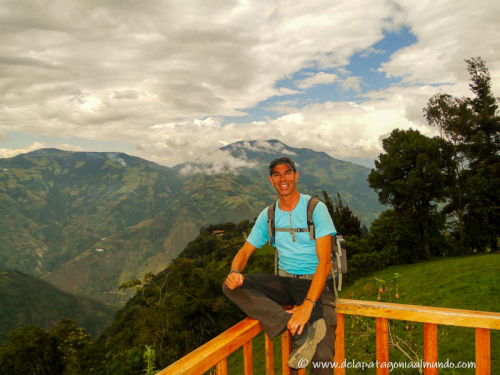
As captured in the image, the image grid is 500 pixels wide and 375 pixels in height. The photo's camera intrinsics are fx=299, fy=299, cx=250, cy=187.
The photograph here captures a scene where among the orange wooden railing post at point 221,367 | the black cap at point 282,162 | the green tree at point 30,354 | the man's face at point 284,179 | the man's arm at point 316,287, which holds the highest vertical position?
the black cap at point 282,162

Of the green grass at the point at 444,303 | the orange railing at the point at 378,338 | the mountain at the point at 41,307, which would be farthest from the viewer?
the mountain at the point at 41,307

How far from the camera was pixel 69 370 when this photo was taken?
22766mm

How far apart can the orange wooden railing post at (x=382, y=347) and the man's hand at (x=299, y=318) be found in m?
0.75

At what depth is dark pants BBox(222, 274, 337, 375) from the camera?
2.54 metres

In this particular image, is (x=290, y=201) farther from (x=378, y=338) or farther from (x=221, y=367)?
(x=221, y=367)

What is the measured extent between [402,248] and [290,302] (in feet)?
91.2

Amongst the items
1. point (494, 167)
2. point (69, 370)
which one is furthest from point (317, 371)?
point (494, 167)

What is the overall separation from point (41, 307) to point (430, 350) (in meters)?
131

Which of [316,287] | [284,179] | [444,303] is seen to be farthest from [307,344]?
[444,303]

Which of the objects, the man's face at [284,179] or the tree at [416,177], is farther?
the tree at [416,177]

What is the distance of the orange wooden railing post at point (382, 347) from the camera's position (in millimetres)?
2785

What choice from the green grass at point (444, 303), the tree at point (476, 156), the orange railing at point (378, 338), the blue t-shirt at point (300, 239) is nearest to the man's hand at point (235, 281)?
the orange railing at point (378, 338)

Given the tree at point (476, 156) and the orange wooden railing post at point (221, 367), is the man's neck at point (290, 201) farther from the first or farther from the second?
the tree at point (476, 156)

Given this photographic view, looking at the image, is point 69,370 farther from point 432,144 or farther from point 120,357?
point 432,144
